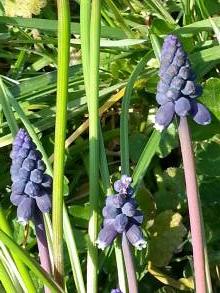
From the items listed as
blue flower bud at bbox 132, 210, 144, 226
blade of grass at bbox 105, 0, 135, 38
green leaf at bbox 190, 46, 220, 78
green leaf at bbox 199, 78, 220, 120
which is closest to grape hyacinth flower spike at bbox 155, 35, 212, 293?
blue flower bud at bbox 132, 210, 144, 226

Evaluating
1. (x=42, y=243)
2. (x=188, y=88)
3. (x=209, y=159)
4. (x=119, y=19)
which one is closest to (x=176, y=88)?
(x=188, y=88)

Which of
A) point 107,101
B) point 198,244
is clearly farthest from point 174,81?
point 107,101

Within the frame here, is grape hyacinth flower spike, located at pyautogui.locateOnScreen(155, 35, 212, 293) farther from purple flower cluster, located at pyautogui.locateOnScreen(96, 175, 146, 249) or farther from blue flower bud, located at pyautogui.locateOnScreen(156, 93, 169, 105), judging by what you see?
purple flower cluster, located at pyautogui.locateOnScreen(96, 175, 146, 249)

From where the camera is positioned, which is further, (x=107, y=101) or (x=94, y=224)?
(x=107, y=101)

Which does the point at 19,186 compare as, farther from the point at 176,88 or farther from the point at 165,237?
the point at 165,237

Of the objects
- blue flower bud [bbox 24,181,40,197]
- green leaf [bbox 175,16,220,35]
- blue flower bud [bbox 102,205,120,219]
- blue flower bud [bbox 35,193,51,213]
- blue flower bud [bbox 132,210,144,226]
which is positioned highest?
green leaf [bbox 175,16,220,35]

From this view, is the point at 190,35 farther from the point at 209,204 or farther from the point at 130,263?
the point at 130,263
